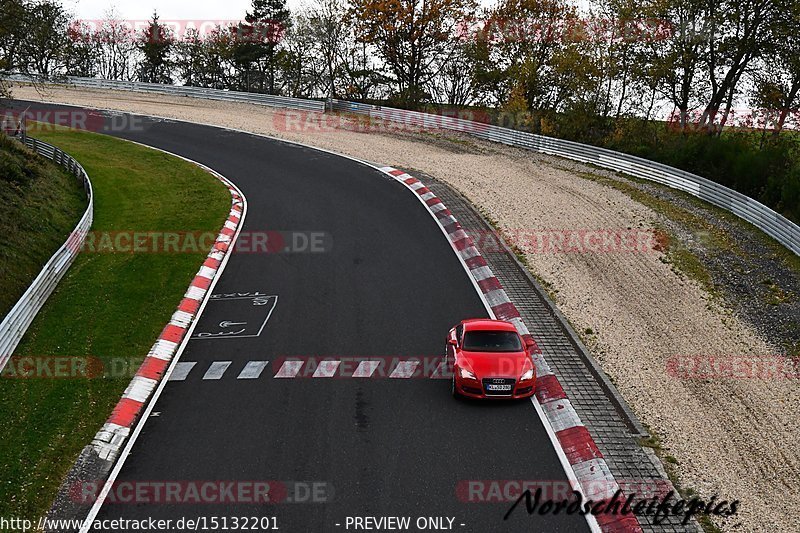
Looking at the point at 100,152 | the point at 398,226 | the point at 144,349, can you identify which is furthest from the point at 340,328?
the point at 100,152

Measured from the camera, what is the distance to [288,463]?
1034 cm

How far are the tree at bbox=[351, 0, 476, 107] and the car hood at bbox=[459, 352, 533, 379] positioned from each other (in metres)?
36.8

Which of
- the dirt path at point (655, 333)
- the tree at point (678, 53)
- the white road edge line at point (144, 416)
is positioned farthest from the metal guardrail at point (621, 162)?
the white road edge line at point (144, 416)

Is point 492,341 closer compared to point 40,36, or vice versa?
point 492,341

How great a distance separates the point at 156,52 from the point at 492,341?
62640mm

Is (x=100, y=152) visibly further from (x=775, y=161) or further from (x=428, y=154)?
(x=775, y=161)

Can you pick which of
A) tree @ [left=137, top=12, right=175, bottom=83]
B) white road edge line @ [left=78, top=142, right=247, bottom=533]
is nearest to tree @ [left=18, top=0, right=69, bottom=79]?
white road edge line @ [left=78, top=142, right=247, bottom=533]

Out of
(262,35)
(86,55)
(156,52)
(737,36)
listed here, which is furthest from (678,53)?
(86,55)

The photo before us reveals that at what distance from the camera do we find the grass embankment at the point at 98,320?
10.3 metres

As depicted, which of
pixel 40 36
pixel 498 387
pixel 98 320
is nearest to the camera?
pixel 498 387

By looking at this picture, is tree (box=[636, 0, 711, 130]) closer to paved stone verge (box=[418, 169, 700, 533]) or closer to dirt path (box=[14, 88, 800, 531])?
dirt path (box=[14, 88, 800, 531])

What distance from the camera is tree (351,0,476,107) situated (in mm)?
48031

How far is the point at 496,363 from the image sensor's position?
40.0 ft

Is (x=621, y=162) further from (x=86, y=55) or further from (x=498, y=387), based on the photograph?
(x=86, y=55)
